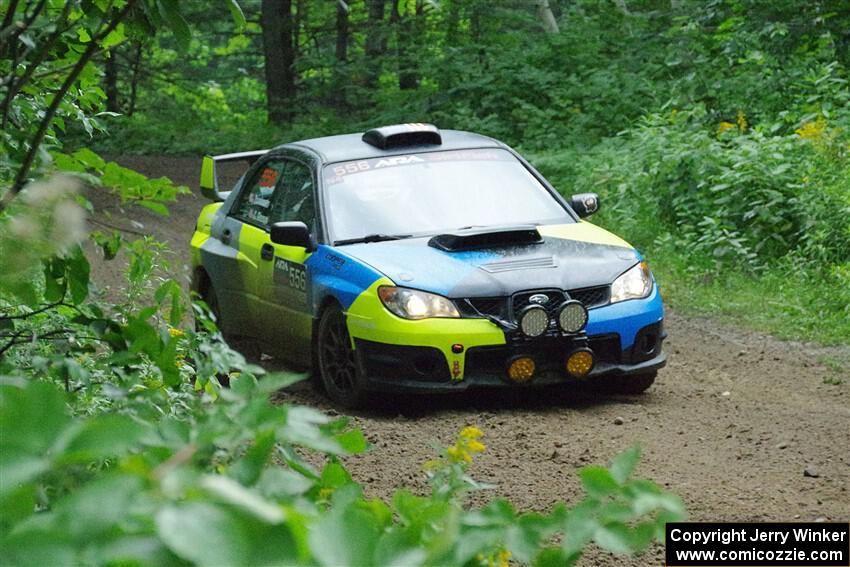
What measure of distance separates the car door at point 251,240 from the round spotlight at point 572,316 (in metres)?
2.46

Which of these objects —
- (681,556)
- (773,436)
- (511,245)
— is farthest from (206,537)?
(511,245)

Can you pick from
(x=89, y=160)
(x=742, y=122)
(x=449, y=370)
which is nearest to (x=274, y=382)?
(x=89, y=160)

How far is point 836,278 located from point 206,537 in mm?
11193

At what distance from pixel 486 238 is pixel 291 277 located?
145 centimetres

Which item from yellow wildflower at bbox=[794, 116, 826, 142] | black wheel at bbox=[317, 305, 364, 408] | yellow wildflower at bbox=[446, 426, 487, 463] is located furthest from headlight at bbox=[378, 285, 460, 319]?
yellow wildflower at bbox=[794, 116, 826, 142]

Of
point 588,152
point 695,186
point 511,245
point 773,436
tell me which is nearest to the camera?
point 773,436

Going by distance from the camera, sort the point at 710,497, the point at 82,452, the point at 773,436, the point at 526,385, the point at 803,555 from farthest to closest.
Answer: the point at 526,385
the point at 773,436
the point at 710,497
the point at 803,555
the point at 82,452

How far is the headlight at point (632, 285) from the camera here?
8.34m

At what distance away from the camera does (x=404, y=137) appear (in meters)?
9.78

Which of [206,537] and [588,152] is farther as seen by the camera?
[588,152]

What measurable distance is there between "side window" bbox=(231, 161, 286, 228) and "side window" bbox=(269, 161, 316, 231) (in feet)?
0.27

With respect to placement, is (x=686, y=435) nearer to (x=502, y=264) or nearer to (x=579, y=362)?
(x=579, y=362)

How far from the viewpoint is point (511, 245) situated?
856cm

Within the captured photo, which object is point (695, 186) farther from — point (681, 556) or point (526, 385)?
point (681, 556)
